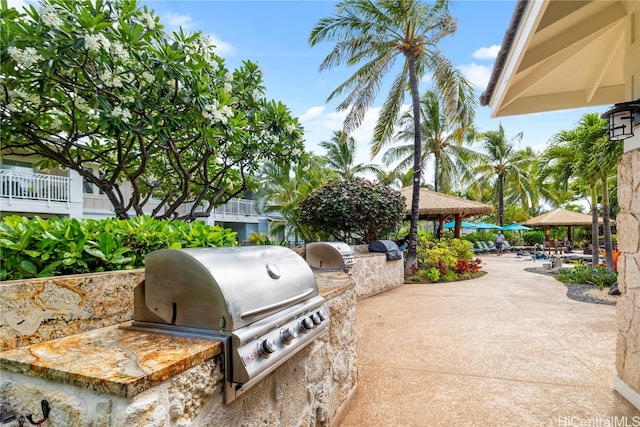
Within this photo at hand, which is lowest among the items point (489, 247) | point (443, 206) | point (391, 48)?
point (489, 247)

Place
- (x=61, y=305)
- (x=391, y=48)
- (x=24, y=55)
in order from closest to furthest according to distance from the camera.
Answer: (x=61, y=305), (x=24, y=55), (x=391, y=48)

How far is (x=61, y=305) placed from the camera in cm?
179

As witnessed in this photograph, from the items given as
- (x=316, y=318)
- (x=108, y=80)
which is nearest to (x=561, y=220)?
(x=316, y=318)

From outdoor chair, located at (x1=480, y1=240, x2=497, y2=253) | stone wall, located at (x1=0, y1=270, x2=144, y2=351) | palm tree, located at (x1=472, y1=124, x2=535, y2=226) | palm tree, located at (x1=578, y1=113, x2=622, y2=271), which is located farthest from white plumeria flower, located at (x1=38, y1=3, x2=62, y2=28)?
palm tree, located at (x1=472, y1=124, x2=535, y2=226)

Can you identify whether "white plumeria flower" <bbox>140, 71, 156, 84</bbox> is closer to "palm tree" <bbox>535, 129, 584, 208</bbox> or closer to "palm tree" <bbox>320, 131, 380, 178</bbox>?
"palm tree" <bbox>535, 129, 584, 208</bbox>

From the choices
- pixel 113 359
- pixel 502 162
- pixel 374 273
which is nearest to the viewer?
pixel 113 359

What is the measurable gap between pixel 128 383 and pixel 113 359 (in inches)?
11.6

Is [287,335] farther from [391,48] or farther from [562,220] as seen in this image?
[562,220]

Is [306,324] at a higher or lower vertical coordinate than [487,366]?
higher

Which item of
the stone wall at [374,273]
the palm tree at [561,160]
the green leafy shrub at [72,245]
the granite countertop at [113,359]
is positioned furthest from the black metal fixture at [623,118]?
the palm tree at [561,160]

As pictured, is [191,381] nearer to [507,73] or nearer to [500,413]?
[500,413]

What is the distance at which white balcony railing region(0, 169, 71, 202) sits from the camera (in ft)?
36.3

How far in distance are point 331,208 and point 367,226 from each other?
1.34m

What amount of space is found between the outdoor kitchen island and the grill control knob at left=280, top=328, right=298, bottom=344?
0.94ft
